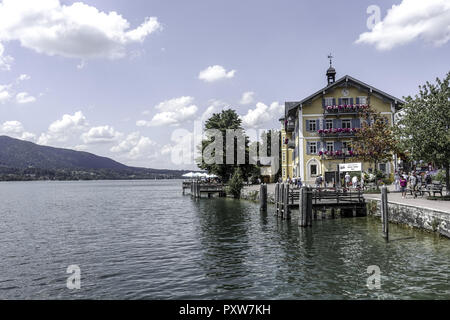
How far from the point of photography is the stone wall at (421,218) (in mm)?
17109

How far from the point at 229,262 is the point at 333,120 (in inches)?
1446

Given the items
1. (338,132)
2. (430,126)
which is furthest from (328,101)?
(430,126)

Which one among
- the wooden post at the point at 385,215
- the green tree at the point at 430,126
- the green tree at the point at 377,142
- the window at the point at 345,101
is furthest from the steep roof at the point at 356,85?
the wooden post at the point at 385,215

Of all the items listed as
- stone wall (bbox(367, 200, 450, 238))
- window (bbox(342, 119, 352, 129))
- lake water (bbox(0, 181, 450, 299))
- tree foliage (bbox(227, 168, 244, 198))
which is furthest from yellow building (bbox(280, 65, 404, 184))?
stone wall (bbox(367, 200, 450, 238))

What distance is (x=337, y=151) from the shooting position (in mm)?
46500

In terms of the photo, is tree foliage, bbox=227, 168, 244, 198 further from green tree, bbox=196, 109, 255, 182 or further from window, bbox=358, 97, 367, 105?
window, bbox=358, 97, 367, 105

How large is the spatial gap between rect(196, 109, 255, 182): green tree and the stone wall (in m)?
35.4

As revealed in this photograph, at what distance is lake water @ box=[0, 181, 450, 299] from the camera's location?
1152 cm

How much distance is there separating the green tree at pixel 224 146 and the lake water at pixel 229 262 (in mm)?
32741

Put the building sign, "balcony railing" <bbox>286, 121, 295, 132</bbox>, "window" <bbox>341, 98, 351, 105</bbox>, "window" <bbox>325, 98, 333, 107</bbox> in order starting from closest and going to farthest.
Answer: the building sign
"window" <bbox>341, 98, 351, 105</bbox>
"window" <bbox>325, 98, 333, 107</bbox>
"balcony railing" <bbox>286, 121, 295, 132</bbox>

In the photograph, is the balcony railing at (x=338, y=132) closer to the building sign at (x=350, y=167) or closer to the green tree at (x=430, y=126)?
the building sign at (x=350, y=167)

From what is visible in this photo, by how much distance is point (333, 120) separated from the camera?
48.1 metres

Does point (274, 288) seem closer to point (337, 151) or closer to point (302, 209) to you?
point (302, 209)
